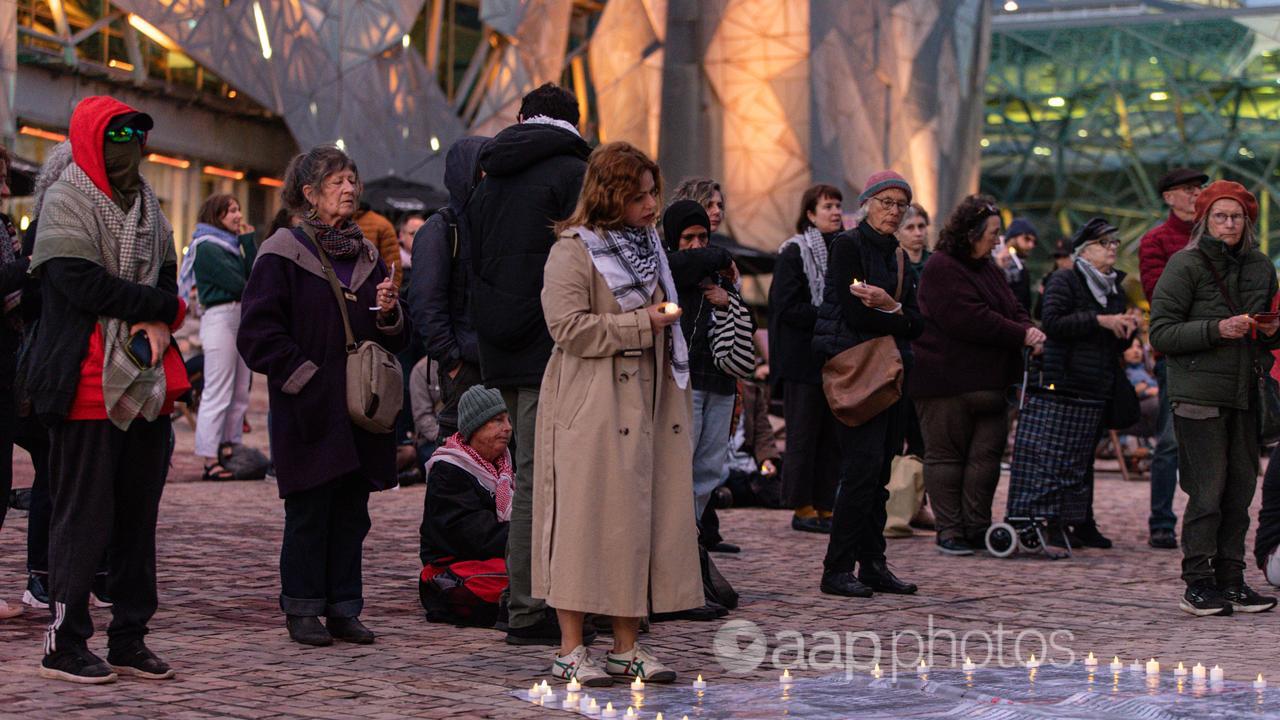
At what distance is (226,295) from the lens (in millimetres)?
13273

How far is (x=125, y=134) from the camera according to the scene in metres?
6.03

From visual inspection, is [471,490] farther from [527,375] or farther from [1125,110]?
[1125,110]

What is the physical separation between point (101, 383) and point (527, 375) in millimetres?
1542

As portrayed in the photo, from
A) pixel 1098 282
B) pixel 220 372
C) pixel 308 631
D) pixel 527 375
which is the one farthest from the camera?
pixel 220 372

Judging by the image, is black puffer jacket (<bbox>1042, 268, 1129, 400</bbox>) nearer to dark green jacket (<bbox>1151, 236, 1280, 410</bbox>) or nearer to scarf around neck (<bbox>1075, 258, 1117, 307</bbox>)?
scarf around neck (<bbox>1075, 258, 1117, 307</bbox>)

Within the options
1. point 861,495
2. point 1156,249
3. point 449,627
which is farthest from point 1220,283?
point 449,627

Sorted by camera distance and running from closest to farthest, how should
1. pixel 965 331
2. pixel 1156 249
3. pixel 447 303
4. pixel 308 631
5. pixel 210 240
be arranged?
pixel 308 631 < pixel 447 303 < pixel 965 331 < pixel 1156 249 < pixel 210 240

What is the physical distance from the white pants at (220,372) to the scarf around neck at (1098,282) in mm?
6117

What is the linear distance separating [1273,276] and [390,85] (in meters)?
19.2

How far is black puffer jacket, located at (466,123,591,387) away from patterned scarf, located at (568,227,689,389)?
577 millimetres

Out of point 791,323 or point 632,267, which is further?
point 791,323

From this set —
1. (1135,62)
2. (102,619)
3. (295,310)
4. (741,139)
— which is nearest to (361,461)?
(295,310)

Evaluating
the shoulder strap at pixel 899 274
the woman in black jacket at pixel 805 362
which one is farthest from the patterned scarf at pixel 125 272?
the woman in black jacket at pixel 805 362

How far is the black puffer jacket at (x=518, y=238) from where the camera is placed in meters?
6.68
